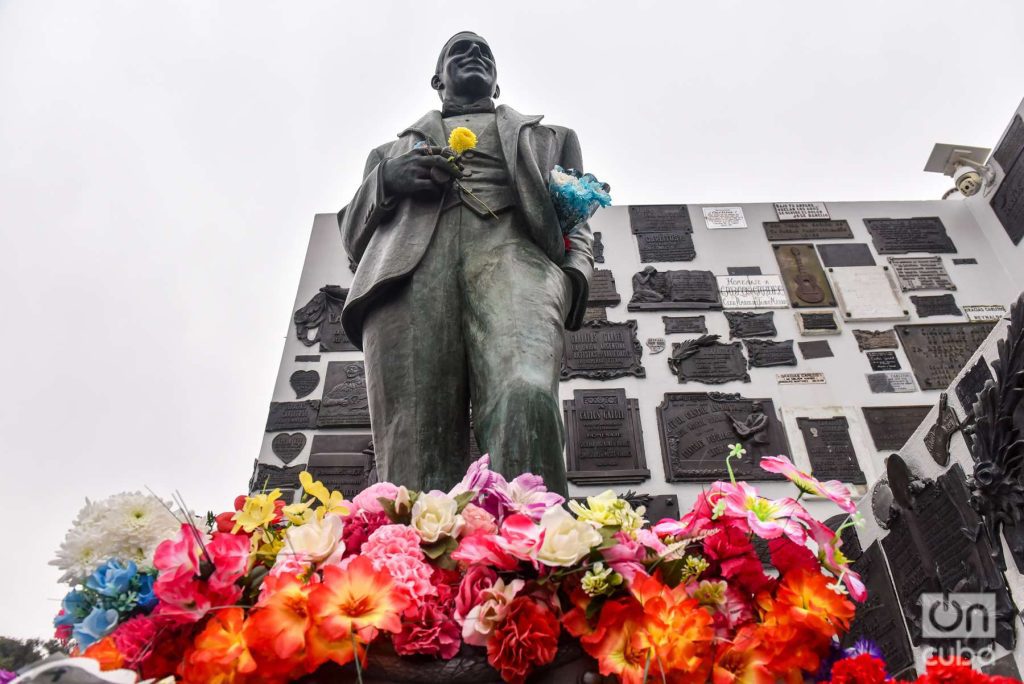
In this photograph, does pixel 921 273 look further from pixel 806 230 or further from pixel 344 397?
pixel 344 397

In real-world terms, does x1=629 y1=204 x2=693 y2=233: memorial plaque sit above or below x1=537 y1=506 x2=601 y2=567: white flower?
above

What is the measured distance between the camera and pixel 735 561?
4.27 ft

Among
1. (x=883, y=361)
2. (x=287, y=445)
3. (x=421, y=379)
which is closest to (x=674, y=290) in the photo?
(x=883, y=361)

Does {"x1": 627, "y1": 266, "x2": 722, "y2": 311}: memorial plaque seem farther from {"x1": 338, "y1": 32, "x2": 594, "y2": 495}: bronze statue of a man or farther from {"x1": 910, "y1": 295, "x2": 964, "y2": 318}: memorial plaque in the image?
{"x1": 338, "y1": 32, "x2": 594, "y2": 495}: bronze statue of a man

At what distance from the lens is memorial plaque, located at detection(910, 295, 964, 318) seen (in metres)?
7.91

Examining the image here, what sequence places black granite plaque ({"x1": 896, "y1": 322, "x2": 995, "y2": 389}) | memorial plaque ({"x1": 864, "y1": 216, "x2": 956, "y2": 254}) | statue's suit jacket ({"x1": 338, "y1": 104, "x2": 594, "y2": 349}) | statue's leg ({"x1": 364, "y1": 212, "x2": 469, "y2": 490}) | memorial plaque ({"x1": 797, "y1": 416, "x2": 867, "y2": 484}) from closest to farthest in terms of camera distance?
1. statue's leg ({"x1": 364, "y1": 212, "x2": 469, "y2": 490})
2. statue's suit jacket ({"x1": 338, "y1": 104, "x2": 594, "y2": 349})
3. memorial plaque ({"x1": 797, "y1": 416, "x2": 867, "y2": 484})
4. black granite plaque ({"x1": 896, "y1": 322, "x2": 995, "y2": 389})
5. memorial plaque ({"x1": 864, "y1": 216, "x2": 956, "y2": 254})

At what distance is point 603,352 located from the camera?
24.6 feet

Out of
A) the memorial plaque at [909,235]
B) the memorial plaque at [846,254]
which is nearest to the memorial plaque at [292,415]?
the memorial plaque at [846,254]

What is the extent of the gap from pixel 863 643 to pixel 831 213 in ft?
28.4

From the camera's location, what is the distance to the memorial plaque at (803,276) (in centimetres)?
807

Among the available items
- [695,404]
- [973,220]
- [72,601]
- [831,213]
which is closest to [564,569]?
[72,601]

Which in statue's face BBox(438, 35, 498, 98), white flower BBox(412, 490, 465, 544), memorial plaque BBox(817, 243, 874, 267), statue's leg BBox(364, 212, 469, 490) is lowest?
white flower BBox(412, 490, 465, 544)

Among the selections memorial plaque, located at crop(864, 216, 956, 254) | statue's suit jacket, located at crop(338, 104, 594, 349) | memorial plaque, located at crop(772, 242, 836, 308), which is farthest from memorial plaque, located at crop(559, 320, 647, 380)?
statue's suit jacket, located at crop(338, 104, 594, 349)

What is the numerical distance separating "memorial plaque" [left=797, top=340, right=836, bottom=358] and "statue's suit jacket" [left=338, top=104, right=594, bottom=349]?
537cm
